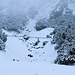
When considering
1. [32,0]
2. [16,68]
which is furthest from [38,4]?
[16,68]

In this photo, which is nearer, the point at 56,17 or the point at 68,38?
the point at 68,38

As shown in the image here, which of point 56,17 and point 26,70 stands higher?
point 56,17

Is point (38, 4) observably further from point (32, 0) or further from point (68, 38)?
point (68, 38)

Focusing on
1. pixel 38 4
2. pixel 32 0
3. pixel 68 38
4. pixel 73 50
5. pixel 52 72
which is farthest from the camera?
pixel 32 0

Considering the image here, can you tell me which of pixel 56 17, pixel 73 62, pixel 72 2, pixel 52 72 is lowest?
pixel 73 62

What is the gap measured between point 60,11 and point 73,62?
87.5 meters

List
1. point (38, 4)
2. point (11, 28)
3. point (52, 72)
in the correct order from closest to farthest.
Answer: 1. point (52, 72)
2. point (11, 28)
3. point (38, 4)

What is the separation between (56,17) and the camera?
10431cm

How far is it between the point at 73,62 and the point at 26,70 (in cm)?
1062

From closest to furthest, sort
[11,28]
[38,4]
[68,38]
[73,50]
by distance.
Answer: [73,50], [68,38], [11,28], [38,4]

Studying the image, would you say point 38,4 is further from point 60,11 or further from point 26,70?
point 26,70

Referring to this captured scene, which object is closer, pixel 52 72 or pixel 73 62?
pixel 52 72

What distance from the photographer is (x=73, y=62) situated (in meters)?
20.6

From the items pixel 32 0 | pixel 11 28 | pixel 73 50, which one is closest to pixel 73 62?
pixel 73 50
